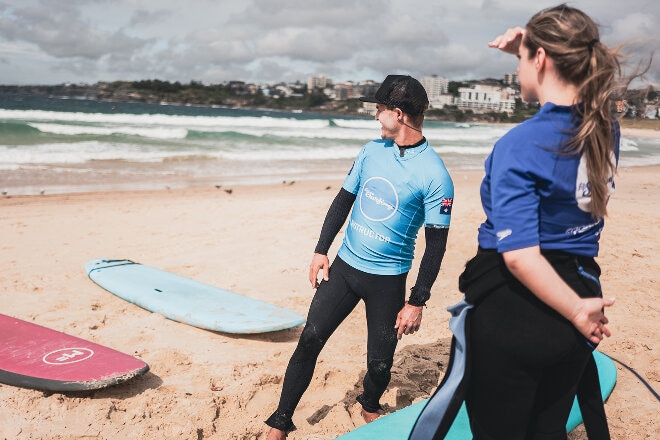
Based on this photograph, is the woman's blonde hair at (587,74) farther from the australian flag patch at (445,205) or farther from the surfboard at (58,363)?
the surfboard at (58,363)

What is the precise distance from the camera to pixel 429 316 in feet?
15.8

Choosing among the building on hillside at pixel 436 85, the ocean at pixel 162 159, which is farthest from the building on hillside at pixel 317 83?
the ocean at pixel 162 159

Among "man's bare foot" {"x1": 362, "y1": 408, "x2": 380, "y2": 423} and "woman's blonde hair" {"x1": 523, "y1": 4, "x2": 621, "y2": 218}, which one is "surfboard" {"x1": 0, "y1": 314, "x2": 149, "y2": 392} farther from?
"woman's blonde hair" {"x1": 523, "y1": 4, "x2": 621, "y2": 218}

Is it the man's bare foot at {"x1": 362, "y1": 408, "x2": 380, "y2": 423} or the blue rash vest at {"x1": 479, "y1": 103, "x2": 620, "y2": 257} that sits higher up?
the blue rash vest at {"x1": 479, "y1": 103, "x2": 620, "y2": 257}

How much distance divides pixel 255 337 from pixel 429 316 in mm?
1512

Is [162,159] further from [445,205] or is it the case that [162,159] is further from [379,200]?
[445,205]

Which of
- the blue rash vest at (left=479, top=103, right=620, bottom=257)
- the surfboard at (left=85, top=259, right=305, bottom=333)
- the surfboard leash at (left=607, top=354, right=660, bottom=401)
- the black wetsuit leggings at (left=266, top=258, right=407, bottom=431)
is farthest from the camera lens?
the surfboard at (left=85, top=259, right=305, bottom=333)

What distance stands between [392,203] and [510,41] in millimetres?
1160

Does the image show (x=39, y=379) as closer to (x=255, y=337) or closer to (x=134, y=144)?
(x=255, y=337)

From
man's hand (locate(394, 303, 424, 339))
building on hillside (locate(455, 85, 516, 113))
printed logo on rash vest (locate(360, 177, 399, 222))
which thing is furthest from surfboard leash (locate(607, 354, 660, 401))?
building on hillside (locate(455, 85, 516, 113))

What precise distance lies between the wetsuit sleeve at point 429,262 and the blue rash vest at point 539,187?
1.15 m

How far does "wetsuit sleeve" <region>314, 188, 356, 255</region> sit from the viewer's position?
285 cm

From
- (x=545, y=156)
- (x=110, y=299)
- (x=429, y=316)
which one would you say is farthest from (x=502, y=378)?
(x=110, y=299)

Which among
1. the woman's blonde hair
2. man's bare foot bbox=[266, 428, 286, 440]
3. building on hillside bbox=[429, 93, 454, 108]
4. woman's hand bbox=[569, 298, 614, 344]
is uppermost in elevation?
building on hillside bbox=[429, 93, 454, 108]
